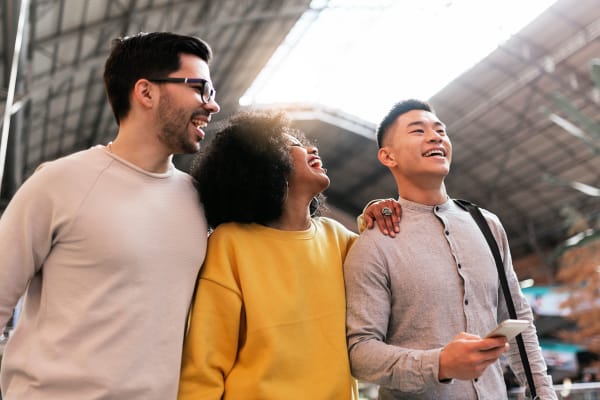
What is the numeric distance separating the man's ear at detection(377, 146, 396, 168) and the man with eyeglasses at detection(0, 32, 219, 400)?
2.59ft

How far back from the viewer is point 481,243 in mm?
2025

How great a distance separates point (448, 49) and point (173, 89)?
526 inches

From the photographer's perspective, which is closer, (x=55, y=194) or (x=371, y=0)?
(x=55, y=194)

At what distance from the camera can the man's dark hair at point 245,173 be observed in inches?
77.3

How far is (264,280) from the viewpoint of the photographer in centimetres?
183

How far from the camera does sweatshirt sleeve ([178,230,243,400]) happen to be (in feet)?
5.59

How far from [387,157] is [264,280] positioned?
73 cm

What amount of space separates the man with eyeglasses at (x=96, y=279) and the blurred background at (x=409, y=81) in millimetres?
6853

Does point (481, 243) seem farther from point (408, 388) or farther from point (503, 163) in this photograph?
point (503, 163)

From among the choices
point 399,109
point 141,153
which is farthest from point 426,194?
point 141,153

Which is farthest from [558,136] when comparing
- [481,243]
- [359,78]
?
[481,243]

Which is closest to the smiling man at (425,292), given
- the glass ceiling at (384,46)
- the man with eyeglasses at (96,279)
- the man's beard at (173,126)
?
the man with eyeglasses at (96,279)

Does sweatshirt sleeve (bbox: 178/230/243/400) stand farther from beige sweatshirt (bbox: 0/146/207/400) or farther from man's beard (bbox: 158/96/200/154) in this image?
man's beard (bbox: 158/96/200/154)

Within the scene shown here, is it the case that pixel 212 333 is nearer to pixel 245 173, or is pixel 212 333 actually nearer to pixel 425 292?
pixel 245 173
